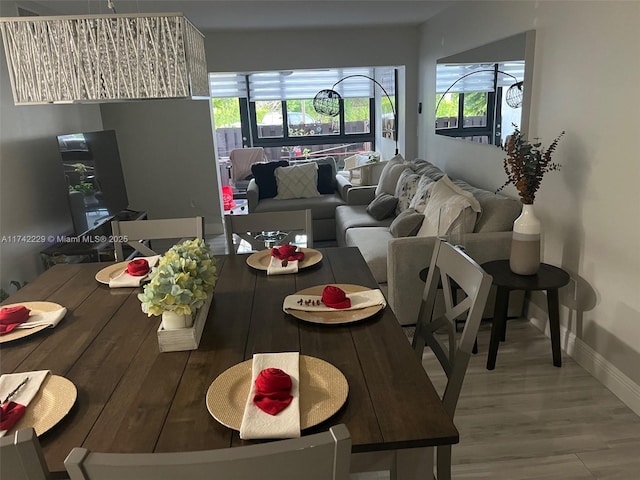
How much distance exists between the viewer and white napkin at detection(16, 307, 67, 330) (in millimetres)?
1571

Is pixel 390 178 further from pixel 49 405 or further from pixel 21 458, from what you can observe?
pixel 21 458

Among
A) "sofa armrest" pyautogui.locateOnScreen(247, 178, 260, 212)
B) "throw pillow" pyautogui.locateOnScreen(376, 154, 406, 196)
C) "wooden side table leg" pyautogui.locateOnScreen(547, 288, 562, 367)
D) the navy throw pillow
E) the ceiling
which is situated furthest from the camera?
the navy throw pillow

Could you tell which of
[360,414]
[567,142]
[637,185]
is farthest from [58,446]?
[567,142]

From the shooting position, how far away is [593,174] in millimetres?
2385

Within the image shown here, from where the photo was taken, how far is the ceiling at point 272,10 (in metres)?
3.86

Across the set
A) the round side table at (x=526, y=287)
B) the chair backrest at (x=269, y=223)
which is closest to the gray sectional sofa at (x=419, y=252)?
the round side table at (x=526, y=287)

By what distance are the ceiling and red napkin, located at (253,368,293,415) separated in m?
3.52

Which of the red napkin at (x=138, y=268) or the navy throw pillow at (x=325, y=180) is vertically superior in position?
the red napkin at (x=138, y=268)

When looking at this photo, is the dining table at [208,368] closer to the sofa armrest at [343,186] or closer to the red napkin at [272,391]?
the red napkin at [272,391]

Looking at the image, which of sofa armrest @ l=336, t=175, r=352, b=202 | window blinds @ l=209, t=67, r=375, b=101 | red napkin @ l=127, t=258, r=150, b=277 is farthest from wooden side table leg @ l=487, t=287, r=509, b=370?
window blinds @ l=209, t=67, r=375, b=101

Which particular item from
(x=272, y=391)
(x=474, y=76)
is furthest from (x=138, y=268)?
(x=474, y=76)

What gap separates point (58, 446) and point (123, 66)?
1.21m

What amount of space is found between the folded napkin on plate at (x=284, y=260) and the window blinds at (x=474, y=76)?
6.79ft

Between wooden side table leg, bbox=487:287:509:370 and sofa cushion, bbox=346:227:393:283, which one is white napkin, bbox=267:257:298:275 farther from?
wooden side table leg, bbox=487:287:509:370
